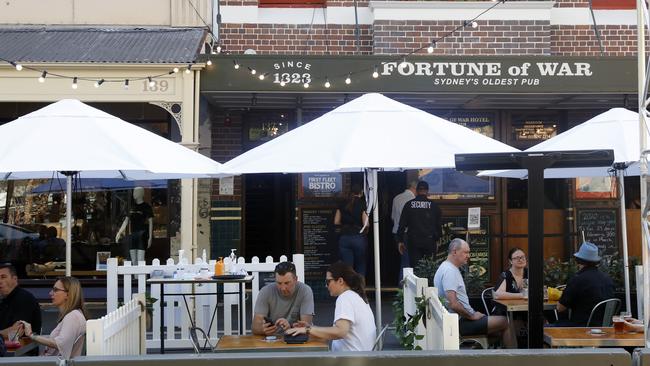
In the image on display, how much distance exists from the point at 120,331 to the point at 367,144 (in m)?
2.36

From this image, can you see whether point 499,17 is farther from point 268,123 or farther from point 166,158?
point 166,158

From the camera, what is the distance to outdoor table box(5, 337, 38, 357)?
21.0 ft

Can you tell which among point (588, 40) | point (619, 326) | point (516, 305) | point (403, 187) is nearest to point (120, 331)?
point (516, 305)

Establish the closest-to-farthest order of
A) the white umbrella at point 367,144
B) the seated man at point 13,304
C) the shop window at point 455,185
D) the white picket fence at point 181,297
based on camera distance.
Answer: the white umbrella at point 367,144
the seated man at point 13,304
the white picket fence at point 181,297
the shop window at point 455,185

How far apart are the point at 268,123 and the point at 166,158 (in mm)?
6121

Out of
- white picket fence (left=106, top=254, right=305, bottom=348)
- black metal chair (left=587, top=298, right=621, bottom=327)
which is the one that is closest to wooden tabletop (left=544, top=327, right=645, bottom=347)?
black metal chair (left=587, top=298, right=621, bottom=327)

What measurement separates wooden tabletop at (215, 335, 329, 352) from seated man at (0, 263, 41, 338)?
1988 mm

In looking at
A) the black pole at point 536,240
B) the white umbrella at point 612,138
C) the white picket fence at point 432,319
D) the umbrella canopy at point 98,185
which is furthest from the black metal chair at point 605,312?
the umbrella canopy at point 98,185

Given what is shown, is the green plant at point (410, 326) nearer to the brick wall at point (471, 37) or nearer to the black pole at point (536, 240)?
the black pole at point (536, 240)

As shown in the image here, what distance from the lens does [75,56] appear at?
11.1m

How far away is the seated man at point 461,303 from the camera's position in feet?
26.1

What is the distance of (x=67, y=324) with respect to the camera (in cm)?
656

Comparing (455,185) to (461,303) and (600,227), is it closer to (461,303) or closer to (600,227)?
(600,227)

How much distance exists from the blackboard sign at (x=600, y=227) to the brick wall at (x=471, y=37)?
269 cm
